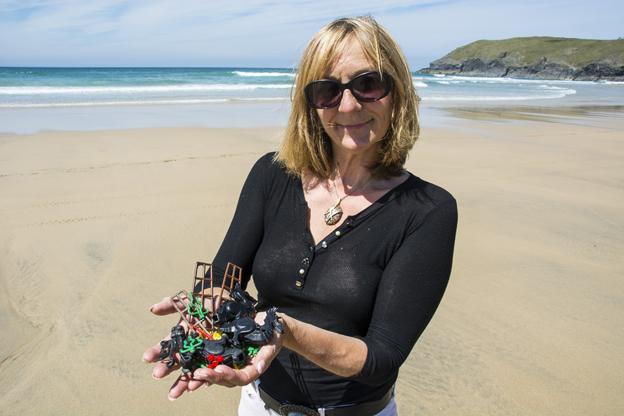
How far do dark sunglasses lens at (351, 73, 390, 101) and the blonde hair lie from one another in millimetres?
44

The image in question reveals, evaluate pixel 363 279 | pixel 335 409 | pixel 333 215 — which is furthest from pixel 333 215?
pixel 335 409

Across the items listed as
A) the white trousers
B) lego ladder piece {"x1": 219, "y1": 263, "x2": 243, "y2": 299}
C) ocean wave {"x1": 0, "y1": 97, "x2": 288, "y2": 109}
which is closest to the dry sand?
the white trousers

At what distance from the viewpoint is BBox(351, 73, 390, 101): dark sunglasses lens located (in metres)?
1.90

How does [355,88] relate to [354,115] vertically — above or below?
above

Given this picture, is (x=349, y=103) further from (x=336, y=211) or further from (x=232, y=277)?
(x=232, y=277)

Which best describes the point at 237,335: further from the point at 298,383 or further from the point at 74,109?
the point at 74,109

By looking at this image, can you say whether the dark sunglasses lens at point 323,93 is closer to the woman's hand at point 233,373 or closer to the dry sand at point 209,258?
the woman's hand at point 233,373

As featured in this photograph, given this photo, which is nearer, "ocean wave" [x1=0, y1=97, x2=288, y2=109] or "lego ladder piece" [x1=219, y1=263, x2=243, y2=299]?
"lego ladder piece" [x1=219, y1=263, x2=243, y2=299]

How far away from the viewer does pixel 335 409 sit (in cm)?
186

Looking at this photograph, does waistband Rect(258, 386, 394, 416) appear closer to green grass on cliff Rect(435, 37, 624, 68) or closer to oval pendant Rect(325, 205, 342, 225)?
oval pendant Rect(325, 205, 342, 225)

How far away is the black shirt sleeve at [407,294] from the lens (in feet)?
5.59

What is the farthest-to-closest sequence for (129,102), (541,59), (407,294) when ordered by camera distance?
(541,59) < (129,102) < (407,294)

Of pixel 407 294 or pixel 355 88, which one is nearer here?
pixel 407 294

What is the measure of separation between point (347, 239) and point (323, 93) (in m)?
0.60
